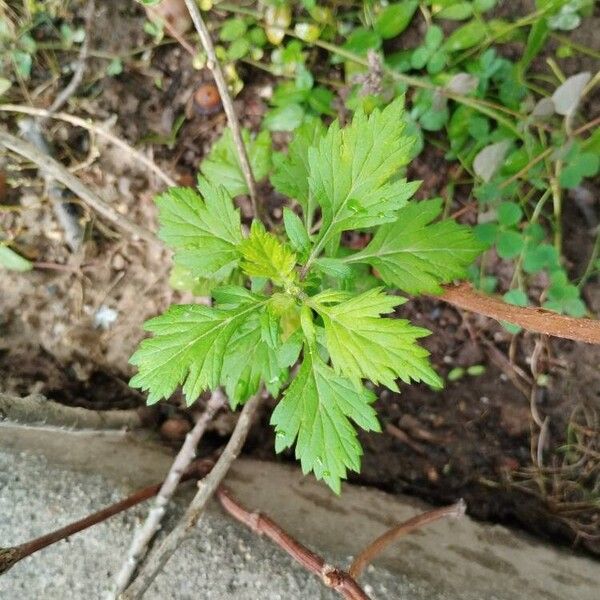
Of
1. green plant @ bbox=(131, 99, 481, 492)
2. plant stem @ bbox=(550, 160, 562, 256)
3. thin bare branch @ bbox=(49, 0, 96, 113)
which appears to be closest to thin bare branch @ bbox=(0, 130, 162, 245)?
thin bare branch @ bbox=(49, 0, 96, 113)

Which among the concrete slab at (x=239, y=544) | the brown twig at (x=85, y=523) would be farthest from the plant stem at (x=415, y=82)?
the brown twig at (x=85, y=523)

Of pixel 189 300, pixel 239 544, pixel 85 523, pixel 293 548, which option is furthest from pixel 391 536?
pixel 189 300

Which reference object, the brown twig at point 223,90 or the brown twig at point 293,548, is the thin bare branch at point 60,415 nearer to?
the brown twig at point 293,548

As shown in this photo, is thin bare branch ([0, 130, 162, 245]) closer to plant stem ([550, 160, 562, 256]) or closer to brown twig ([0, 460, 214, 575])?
brown twig ([0, 460, 214, 575])

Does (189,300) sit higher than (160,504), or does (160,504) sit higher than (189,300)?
(189,300)

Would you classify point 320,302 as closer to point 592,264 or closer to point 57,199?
point 592,264

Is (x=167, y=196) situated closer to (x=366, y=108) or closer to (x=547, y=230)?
(x=366, y=108)
